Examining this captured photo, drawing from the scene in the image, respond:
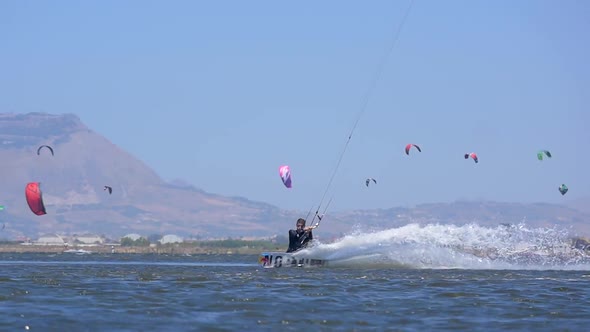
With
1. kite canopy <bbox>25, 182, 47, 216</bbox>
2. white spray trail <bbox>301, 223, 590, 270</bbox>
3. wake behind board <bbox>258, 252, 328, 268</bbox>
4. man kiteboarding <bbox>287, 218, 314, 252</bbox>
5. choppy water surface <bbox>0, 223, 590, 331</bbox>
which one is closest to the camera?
choppy water surface <bbox>0, 223, 590, 331</bbox>

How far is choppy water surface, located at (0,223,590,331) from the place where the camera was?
A: 21.2 metres

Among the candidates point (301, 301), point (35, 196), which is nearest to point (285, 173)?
point (35, 196)

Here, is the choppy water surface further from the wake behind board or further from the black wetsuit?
the black wetsuit

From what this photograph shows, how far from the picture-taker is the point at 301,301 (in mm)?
25031

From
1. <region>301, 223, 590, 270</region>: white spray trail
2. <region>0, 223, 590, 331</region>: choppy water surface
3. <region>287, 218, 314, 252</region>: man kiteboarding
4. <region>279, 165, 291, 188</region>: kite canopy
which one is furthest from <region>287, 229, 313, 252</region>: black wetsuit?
<region>279, 165, 291, 188</region>: kite canopy

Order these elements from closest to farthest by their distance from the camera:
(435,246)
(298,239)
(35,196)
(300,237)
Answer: (298,239) → (300,237) → (435,246) → (35,196)

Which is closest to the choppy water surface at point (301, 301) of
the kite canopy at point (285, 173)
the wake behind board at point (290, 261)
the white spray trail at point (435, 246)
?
the wake behind board at point (290, 261)

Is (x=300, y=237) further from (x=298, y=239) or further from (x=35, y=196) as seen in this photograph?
(x=35, y=196)

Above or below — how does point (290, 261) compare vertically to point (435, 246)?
below

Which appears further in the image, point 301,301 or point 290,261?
point 290,261

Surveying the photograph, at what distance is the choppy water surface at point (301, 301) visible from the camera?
21.2 m

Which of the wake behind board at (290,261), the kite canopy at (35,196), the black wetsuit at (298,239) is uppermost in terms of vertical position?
the kite canopy at (35,196)

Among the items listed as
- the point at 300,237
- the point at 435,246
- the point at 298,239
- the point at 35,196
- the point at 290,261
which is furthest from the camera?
the point at 35,196

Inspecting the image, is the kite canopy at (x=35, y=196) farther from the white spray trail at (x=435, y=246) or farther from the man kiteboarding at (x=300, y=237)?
the white spray trail at (x=435, y=246)
